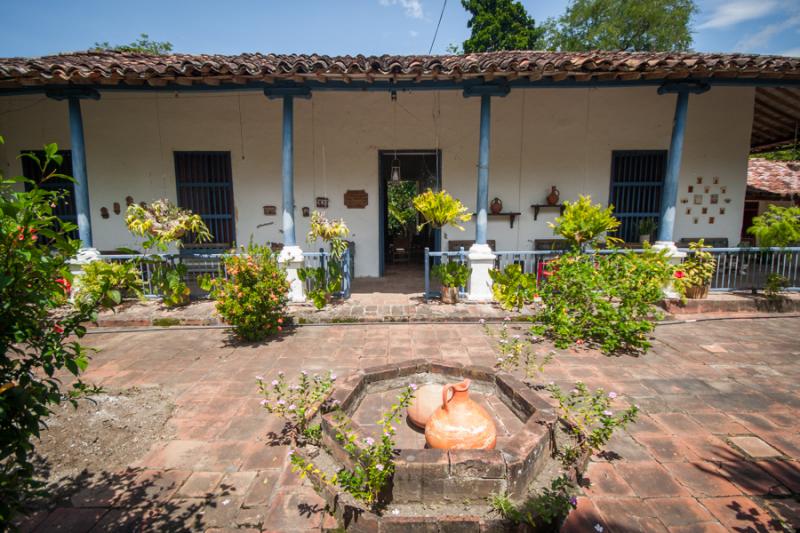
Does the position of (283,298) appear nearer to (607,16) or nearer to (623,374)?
(623,374)

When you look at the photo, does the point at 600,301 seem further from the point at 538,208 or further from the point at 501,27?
the point at 501,27

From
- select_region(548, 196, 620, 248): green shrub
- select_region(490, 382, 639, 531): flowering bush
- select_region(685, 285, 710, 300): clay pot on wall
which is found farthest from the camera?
select_region(685, 285, 710, 300): clay pot on wall

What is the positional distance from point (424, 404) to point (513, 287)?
153 inches

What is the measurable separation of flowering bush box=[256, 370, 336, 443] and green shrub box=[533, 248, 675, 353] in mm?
3144

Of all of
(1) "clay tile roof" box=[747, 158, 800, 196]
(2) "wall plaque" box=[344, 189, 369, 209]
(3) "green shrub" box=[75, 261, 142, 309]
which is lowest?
(3) "green shrub" box=[75, 261, 142, 309]

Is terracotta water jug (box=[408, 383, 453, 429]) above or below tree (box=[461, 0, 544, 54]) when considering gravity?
below

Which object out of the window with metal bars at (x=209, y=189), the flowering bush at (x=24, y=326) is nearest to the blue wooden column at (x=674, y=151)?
the flowering bush at (x=24, y=326)

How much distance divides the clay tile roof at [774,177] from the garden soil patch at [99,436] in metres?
14.2

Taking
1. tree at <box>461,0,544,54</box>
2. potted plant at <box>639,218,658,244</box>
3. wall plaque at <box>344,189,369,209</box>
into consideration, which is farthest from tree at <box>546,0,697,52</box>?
wall plaque at <box>344,189,369,209</box>

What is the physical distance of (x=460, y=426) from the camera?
2678 millimetres

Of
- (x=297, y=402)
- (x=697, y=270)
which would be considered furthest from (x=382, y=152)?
(x=297, y=402)

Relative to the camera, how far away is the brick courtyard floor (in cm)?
247

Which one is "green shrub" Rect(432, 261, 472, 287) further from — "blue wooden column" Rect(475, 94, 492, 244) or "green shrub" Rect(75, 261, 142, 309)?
"green shrub" Rect(75, 261, 142, 309)

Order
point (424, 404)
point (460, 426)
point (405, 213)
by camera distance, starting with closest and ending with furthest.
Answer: point (460, 426)
point (424, 404)
point (405, 213)
